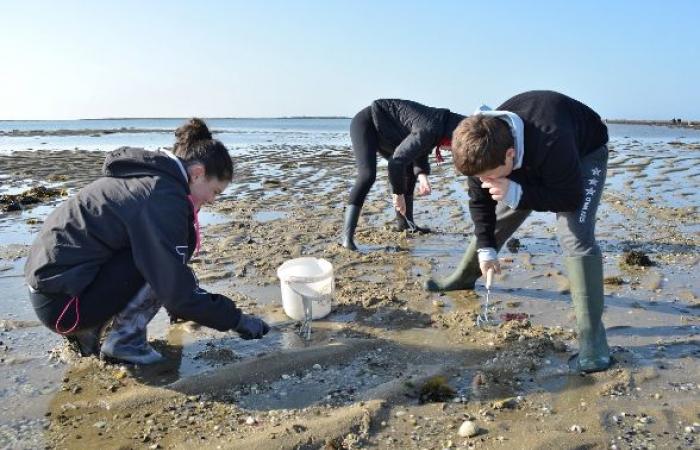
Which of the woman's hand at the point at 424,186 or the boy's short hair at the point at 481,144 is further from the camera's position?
the woman's hand at the point at 424,186

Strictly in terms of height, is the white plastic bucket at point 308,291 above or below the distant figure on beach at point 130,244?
below

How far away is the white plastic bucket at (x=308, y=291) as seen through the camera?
154 inches

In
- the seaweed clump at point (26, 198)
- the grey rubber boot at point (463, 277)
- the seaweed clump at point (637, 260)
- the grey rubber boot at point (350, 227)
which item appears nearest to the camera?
the grey rubber boot at point (463, 277)

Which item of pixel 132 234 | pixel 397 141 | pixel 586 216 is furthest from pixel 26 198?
pixel 586 216

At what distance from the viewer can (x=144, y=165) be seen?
2992mm

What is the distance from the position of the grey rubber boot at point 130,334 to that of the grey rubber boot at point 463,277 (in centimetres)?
217

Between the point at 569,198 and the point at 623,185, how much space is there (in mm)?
8115

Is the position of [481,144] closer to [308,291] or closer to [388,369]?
[388,369]

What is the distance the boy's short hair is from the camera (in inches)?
117

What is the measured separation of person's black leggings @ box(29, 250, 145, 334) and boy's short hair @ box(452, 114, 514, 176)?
1790 millimetres

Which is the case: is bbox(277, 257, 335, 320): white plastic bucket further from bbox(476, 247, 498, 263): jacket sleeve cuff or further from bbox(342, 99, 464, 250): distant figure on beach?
bbox(342, 99, 464, 250): distant figure on beach

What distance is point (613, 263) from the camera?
5.26m

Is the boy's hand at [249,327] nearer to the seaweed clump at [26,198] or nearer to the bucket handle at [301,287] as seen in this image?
the bucket handle at [301,287]

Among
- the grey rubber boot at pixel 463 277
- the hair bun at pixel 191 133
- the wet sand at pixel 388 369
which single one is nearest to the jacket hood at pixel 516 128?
the wet sand at pixel 388 369
